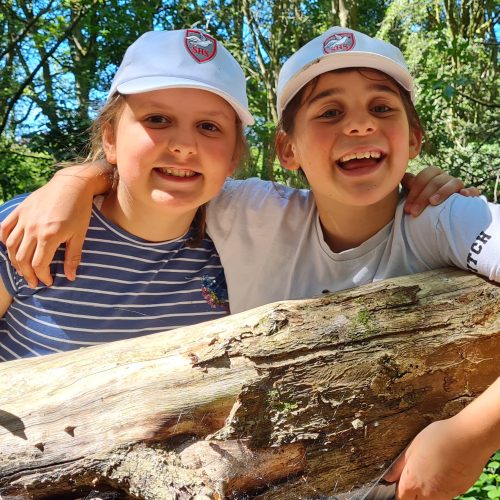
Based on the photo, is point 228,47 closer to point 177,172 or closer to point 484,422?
point 177,172

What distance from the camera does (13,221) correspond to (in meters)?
1.62

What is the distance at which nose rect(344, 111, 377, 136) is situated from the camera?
5.04 ft

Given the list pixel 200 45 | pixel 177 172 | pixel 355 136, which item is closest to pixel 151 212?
pixel 177 172

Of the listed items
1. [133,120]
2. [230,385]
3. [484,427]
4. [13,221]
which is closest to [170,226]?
[133,120]

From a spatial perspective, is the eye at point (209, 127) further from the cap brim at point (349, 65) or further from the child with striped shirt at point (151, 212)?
the cap brim at point (349, 65)

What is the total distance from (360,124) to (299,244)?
424mm

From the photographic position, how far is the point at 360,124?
1535 millimetres

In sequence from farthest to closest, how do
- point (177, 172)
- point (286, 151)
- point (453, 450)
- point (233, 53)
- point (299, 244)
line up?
point (233, 53) → point (286, 151) → point (299, 244) → point (177, 172) → point (453, 450)

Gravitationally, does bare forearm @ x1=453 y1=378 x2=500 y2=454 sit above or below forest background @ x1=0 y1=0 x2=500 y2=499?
below

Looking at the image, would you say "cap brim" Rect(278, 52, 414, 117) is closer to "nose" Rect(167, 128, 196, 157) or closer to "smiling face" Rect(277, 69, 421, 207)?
"smiling face" Rect(277, 69, 421, 207)

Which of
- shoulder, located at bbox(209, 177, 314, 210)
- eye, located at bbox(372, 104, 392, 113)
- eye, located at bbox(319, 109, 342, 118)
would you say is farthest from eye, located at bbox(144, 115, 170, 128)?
eye, located at bbox(372, 104, 392, 113)

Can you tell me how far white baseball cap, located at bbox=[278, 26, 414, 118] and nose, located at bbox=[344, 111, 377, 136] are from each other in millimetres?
155

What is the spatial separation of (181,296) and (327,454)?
2.67ft

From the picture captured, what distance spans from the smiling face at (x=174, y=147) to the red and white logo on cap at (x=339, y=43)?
34cm
